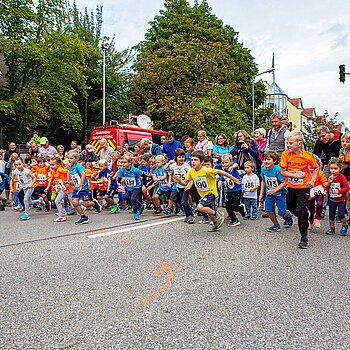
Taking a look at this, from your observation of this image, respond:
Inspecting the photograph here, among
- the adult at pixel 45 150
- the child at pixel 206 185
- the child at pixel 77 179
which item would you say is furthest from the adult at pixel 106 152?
the child at pixel 206 185

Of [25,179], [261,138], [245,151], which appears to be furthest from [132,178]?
[261,138]

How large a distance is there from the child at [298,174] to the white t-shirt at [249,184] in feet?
8.36

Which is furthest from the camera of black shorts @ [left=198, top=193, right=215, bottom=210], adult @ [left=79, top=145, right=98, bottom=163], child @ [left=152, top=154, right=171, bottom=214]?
adult @ [left=79, top=145, right=98, bottom=163]

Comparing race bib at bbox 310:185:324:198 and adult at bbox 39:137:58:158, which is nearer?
race bib at bbox 310:185:324:198

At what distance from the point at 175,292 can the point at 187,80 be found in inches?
1027

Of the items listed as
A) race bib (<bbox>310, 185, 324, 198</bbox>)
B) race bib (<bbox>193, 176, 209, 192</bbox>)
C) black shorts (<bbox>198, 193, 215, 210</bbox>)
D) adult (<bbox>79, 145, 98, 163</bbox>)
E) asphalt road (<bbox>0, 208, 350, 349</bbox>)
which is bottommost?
asphalt road (<bbox>0, 208, 350, 349</bbox>)

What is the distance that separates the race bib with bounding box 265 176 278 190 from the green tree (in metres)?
19.2

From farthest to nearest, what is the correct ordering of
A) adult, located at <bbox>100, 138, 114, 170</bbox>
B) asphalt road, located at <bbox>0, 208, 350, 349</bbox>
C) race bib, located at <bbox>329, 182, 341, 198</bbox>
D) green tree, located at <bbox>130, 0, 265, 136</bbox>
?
green tree, located at <bbox>130, 0, 265, 136</bbox>
adult, located at <bbox>100, 138, 114, 170</bbox>
race bib, located at <bbox>329, 182, 341, 198</bbox>
asphalt road, located at <bbox>0, 208, 350, 349</bbox>

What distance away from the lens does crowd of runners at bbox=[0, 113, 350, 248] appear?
237 inches

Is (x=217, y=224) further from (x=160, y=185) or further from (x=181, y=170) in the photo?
(x=160, y=185)

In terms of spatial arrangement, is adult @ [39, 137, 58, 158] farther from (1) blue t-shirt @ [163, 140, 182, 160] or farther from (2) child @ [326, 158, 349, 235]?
(2) child @ [326, 158, 349, 235]

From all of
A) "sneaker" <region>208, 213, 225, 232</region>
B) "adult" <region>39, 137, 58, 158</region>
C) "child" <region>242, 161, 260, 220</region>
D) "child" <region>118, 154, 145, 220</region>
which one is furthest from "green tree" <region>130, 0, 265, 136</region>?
"sneaker" <region>208, 213, 225, 232</region>

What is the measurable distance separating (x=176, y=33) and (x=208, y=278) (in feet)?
105

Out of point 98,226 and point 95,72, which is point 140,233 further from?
point 95,72
